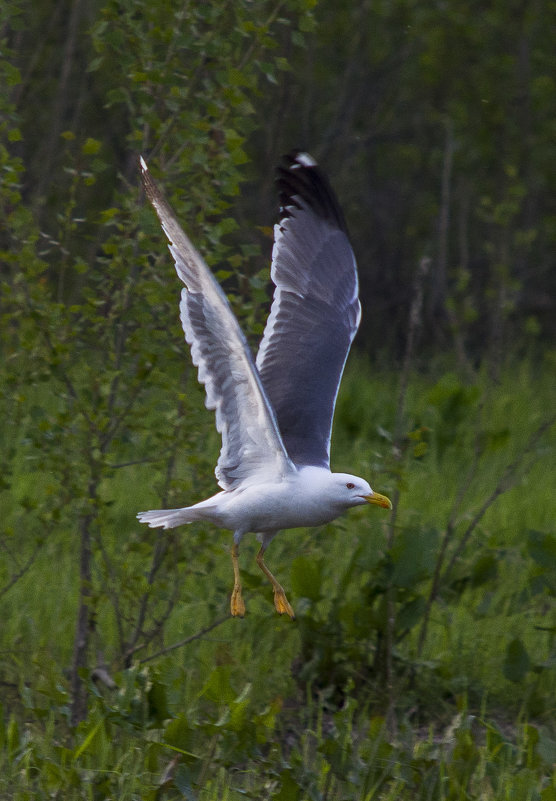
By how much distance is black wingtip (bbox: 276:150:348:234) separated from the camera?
194 inches

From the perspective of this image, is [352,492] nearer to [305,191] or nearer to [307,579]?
[307,579]

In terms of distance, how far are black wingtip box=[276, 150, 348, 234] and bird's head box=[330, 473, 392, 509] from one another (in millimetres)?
1420

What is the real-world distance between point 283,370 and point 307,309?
1.17 feet

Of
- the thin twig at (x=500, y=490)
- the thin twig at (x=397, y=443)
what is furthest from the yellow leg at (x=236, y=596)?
the thin twig at (x=500, y=490)

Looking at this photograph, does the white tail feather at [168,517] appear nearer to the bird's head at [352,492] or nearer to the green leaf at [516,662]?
the bird's head at [352,492]

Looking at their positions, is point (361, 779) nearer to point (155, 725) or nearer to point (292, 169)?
point (155, 725)

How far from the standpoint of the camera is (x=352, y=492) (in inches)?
161

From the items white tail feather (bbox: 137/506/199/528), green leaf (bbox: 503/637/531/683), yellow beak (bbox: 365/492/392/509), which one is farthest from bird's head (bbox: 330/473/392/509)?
green leaf (bbox: 503/637/531/683)

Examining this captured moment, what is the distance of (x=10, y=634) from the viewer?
17.5 feet

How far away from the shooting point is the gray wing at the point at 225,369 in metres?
3.76

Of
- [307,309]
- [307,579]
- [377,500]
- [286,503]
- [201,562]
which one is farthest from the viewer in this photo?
[307,579]

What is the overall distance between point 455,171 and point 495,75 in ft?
3.09

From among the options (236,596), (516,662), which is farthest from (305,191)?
(516,662)

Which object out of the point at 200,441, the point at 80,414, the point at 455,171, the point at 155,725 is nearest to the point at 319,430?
the point at 200,441
